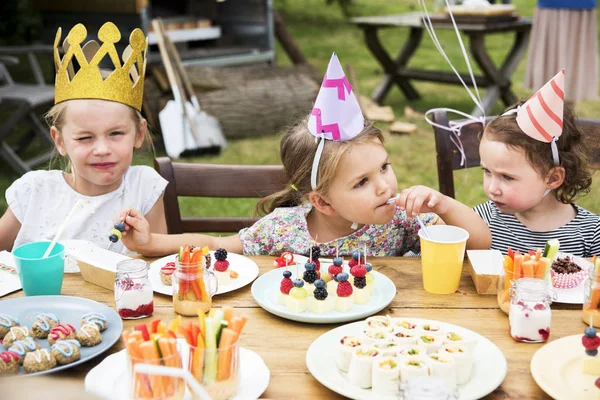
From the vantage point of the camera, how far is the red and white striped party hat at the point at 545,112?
2047mm

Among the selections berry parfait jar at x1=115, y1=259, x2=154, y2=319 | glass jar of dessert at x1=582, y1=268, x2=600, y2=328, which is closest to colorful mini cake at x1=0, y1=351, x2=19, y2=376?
berry parfait jar at x1=115, y1=259, x2=154, y2=319

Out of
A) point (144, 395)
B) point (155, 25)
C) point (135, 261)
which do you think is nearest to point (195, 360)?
point (144, 395)

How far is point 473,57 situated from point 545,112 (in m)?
5.59

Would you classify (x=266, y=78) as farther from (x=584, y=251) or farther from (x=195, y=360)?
(x=195, y=360)

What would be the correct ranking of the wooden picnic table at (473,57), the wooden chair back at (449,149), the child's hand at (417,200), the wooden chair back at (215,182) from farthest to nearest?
the wooden picnic table at (473,57) < the wooden chair back at (449,149) < the wooden chair back at (215,182) < the child's hand at (417,200)

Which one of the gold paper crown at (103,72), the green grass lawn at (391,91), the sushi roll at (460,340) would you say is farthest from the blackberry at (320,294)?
the green grass lawn at (391,91)

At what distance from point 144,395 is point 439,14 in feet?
21.8

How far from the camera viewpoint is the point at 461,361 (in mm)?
1399

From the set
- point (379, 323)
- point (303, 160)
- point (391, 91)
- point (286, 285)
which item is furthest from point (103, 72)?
point (391, 91)

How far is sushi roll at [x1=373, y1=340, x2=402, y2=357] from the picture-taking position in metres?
1.42

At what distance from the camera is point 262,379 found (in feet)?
4.66

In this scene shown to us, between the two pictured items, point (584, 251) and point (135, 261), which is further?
point (584, 251)

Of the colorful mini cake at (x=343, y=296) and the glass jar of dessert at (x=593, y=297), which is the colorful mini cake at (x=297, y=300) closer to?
the colorful mini cake at (x=343, y=296)

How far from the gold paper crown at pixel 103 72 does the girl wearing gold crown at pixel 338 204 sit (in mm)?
465
